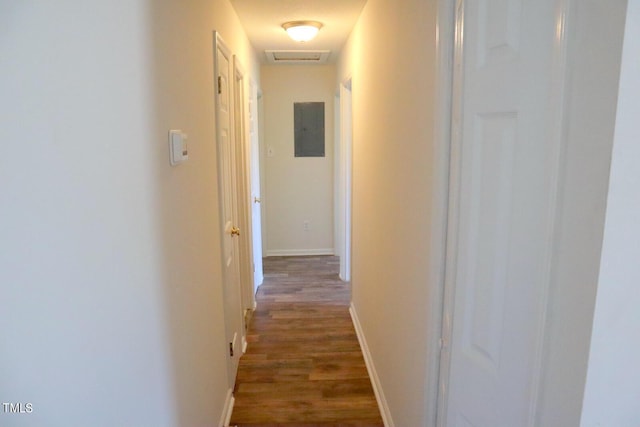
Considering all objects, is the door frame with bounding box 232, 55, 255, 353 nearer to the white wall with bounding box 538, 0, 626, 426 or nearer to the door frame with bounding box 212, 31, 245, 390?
the door frame with bounding box 212, 31, 245, 390

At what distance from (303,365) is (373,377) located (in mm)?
521

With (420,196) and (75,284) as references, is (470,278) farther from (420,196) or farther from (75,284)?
(75,284)

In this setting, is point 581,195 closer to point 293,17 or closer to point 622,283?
point 622,283

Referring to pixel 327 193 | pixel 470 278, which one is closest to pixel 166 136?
pixel 470 278

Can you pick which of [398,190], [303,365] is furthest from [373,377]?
[398,190]

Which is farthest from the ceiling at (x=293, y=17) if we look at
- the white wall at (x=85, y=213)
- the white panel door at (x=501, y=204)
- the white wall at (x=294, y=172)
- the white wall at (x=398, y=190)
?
the white panel door at (x=501, y=204)

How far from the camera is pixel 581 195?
70cm

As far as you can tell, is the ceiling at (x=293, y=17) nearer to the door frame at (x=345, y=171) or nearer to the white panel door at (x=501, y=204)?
the door frame at (x=345, y=171)

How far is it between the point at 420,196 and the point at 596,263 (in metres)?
0.89

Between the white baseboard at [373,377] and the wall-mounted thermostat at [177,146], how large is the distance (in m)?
1.64

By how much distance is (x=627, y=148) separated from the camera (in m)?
0.63

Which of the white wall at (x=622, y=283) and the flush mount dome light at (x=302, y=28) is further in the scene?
the flush mount dome light at (x=302, y=28)

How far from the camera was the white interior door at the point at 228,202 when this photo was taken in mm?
2236

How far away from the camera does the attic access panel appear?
17.1 feet
